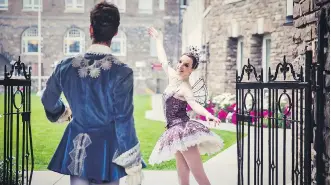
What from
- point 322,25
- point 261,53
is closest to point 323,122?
point 322,25

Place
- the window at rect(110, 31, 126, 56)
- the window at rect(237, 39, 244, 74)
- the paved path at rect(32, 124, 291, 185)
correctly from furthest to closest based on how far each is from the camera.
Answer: the window at rect(237, 39, 244, 74) < the window at rect(110, 31, 126, 56) < the paved path at rect(32, 124, 291, 185)

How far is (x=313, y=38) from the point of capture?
9.91 feet

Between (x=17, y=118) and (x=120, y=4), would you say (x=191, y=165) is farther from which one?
(x=120, y=4)

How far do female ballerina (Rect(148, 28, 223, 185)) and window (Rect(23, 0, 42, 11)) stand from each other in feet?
8.37

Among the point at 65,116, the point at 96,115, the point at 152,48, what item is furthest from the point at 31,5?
the point at 96,115

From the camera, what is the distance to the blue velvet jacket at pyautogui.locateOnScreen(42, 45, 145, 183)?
8.06 feet

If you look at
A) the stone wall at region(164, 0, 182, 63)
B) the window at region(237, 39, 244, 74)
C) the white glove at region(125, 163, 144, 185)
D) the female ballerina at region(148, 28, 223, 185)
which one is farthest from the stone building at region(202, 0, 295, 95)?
the white glove at region(125, 163, 144, 185)

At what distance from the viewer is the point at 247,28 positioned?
25.5 feet

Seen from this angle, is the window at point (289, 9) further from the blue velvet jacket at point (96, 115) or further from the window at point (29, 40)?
the blue velvet jacket at point (96, 115)

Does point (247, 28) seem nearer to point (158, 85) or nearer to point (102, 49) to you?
point (158, 85)

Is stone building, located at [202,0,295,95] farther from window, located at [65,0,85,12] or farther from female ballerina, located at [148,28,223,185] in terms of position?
female ballerina, located at [148,28,223,185]

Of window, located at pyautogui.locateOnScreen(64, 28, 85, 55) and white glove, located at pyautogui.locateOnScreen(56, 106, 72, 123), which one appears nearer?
white glove, located at pyautogui.locateOnScreen(56, 106, 72, 123)

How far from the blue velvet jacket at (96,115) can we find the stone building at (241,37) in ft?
15.6

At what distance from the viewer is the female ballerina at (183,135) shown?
10.9 ft
